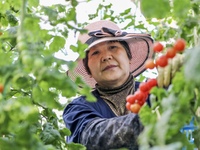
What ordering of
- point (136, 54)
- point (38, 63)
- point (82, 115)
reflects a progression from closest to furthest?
point (38, 63) < point (82, 115) < point (136, 54)

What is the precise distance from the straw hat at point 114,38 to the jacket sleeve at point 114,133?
0.34 m

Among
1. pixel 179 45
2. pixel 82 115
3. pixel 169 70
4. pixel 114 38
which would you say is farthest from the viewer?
pixel 114 38

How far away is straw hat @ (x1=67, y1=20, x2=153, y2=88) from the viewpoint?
1.90 meters

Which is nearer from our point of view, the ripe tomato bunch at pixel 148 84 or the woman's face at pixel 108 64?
the ripe tomato bunch at pixel 148 84

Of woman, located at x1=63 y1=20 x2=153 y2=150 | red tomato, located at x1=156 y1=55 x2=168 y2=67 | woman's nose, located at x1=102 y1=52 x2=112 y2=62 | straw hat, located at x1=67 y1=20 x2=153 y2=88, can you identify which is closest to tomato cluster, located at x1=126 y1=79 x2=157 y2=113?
red tomato, located at x1=156 y1=55 x2=168 y2=67

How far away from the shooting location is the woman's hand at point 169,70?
0.98 meters

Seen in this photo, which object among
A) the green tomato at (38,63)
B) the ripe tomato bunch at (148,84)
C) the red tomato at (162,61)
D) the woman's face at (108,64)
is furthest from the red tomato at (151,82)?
the woman's face at (108,64)

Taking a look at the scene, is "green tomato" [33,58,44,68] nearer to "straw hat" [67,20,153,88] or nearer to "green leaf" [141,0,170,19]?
"green leaf" [141,0,170,19]

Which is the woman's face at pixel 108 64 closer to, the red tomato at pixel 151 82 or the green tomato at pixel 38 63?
the red tomato at pixel 151 82

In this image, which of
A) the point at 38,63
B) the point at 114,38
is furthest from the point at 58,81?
the point at 114,38

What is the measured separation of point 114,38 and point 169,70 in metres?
0.93

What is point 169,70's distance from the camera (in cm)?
101

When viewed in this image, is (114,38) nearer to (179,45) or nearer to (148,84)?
(148,84)

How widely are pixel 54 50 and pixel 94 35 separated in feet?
2.48
